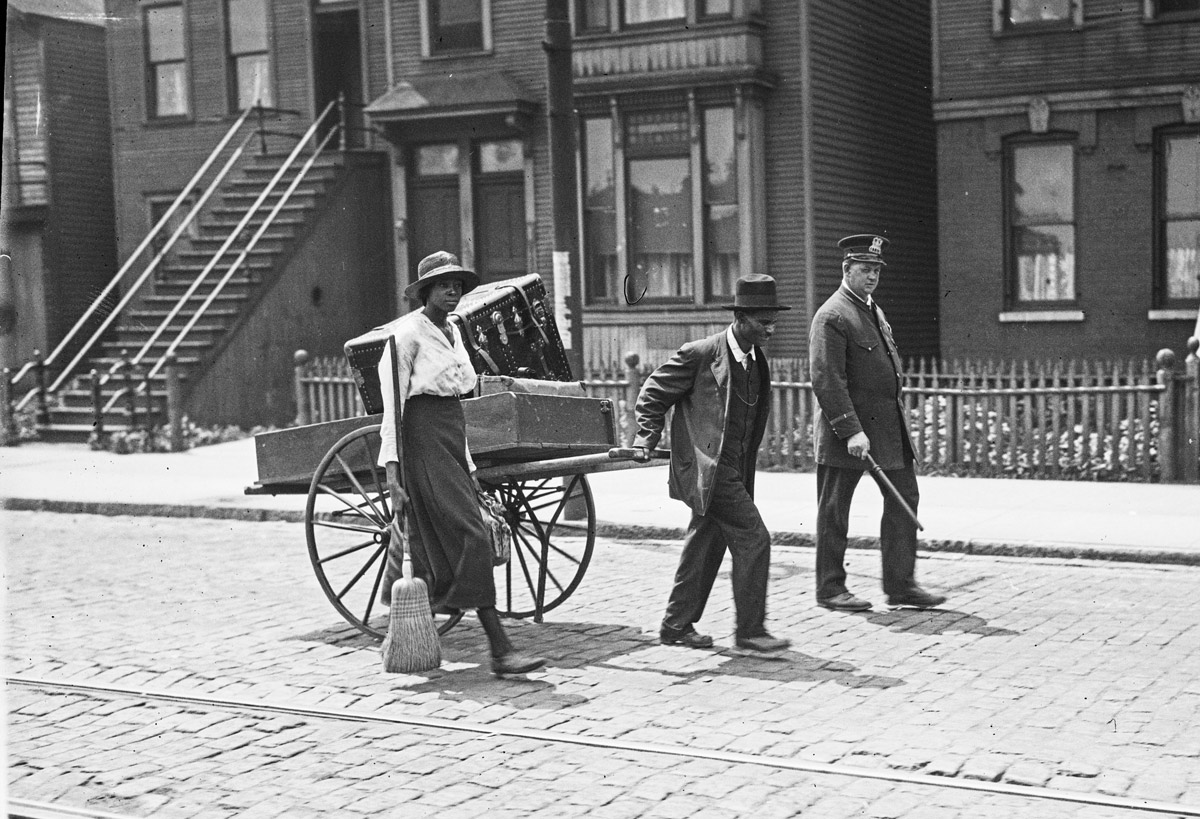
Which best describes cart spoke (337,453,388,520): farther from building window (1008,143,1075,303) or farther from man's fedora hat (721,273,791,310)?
building window (1008,143,1075,303)

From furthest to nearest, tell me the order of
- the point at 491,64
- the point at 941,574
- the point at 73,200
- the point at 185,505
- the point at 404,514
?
the point at 73,200 < the point at 491,64 < the point at 185,505 < the point at 941,574 < the point at 404,514

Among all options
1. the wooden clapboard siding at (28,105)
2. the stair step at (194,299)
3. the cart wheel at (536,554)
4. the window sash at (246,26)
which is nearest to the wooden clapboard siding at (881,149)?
the stair step at (194,299)

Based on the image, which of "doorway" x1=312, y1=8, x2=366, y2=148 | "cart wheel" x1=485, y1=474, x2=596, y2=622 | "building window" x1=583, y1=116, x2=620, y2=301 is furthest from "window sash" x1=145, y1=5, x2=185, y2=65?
"cart wheel" x1=485, y1=474, x2=596, y2=622

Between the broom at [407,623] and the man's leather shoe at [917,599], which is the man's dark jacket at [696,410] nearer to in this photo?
the broom at [407,623]

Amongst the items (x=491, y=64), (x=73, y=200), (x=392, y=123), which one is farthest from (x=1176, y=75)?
(x=73, y=200)

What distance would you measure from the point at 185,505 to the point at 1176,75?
1275 cm

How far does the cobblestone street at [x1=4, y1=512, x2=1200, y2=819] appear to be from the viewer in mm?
5336

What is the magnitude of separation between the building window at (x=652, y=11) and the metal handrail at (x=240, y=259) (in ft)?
17.2

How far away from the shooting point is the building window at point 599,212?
20.9 m

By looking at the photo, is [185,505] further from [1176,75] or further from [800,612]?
[1176,75]

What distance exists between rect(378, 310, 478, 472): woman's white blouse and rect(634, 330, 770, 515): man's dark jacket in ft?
3.45

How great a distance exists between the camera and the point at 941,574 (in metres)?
10.1

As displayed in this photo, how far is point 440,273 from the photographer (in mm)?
7188

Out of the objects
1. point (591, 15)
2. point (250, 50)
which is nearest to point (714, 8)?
point (591, 15)
